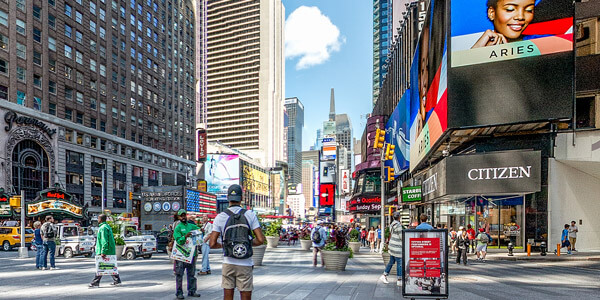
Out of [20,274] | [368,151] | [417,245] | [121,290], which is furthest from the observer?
[368,151]

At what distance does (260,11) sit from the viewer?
17900cm

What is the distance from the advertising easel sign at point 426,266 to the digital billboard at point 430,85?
17963 millimetres

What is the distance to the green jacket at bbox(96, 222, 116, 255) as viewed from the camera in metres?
10.8

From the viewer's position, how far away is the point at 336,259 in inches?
589

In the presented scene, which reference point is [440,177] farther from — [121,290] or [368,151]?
[368,151]

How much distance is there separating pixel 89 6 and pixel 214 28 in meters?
134

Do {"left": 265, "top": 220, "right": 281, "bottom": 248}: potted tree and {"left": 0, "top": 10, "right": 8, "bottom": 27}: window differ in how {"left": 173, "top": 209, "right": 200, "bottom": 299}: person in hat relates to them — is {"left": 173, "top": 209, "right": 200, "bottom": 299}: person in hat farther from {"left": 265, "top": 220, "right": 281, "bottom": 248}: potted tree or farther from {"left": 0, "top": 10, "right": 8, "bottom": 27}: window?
{"left": 0, "top": 10, "right": 8, "bottom": 27}: window

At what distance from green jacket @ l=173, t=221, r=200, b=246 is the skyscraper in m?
167

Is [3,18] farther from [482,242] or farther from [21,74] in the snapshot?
[482,242]

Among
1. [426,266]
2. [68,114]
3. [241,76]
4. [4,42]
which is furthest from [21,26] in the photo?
[241,76]

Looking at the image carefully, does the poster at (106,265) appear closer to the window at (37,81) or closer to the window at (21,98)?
the window at (21,98)

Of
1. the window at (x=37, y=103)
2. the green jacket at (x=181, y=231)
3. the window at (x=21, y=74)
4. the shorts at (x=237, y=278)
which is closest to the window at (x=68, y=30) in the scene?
the window at (x=21, y=74)

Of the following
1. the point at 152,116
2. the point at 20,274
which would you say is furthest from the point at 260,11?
the point at 20,274

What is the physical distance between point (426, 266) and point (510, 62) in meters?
19.9
